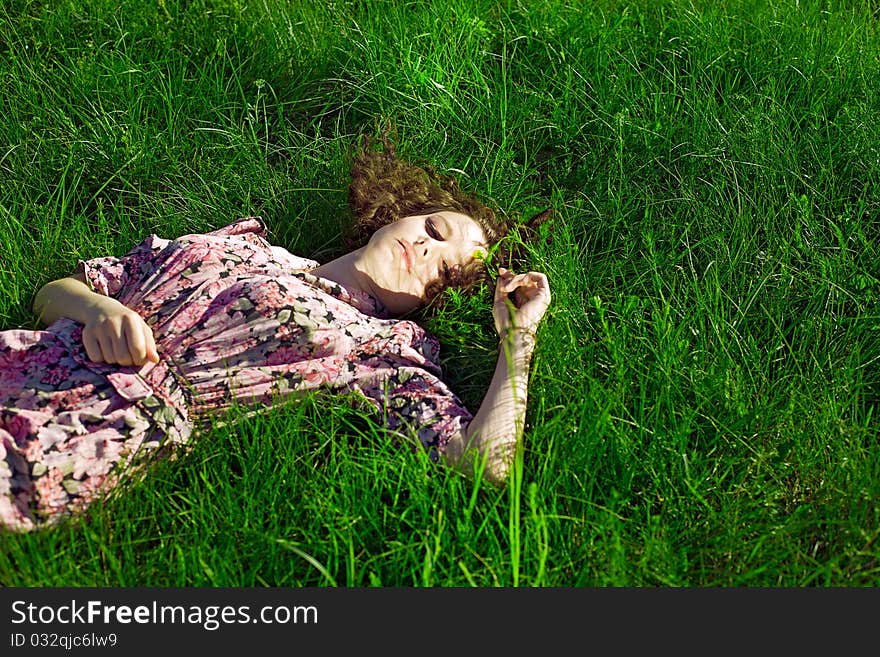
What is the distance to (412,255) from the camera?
2.69 metres

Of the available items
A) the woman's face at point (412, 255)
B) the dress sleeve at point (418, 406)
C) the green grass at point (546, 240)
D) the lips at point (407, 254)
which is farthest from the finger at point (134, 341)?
the lips at point (407, 254)

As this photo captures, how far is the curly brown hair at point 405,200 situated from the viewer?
285 centimetres

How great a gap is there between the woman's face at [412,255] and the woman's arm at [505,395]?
0.24m

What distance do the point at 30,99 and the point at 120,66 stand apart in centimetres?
36

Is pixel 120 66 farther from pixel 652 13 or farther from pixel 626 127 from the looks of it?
pixel 652 13

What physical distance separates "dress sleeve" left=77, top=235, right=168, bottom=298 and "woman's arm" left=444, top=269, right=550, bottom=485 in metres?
1.02

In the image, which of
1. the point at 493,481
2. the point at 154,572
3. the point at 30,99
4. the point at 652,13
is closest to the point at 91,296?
the point at 154,572

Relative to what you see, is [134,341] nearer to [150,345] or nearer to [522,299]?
[150,345]

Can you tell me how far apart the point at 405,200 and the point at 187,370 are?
970 mm

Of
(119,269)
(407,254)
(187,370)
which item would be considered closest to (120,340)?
(187,370)

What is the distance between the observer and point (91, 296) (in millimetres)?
2465

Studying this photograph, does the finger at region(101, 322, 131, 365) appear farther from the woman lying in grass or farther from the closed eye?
the closed eye

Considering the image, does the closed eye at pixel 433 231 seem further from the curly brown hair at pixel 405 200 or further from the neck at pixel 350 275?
A: the neck at pixel 350 275

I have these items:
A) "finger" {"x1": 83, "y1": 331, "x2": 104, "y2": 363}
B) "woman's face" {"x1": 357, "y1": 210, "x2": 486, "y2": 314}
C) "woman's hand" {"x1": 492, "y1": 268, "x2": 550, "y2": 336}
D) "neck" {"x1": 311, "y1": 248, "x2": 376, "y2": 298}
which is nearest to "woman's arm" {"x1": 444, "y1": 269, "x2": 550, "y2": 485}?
"woman's hand" {"x1": 492, "y1": 268, "x2": 550, "y2": 336}
